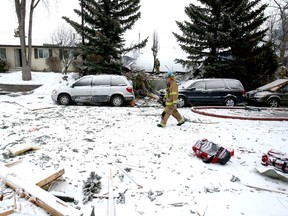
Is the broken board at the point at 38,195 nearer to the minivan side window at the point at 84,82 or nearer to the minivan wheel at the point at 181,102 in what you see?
the minivan side window at the point at 84,82

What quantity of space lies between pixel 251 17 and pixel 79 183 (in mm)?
16918

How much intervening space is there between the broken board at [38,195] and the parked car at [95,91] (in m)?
8.26

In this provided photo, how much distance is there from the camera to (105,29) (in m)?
16.3

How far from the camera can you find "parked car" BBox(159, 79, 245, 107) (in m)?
12.2

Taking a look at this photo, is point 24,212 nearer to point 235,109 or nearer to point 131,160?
point 131,160

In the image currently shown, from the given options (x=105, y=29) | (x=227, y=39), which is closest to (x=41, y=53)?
(x=105, y=29)

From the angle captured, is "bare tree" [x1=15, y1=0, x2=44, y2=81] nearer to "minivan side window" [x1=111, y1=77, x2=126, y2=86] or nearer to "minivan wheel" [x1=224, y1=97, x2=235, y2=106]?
"minivan side window" [x1=111, y1=77, x2=126, y2=86]

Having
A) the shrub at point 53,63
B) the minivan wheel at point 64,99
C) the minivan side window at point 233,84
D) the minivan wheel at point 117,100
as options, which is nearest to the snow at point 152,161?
the minivan wheel at point 64,99

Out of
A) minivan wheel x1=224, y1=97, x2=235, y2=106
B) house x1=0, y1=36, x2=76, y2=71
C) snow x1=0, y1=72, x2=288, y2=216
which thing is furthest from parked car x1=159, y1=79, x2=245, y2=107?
house x1=0, y1=36, x2=76, y2=71

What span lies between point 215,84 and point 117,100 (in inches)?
220

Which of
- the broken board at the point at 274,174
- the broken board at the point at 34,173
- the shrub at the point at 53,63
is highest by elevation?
the shrub at the point at 53,63

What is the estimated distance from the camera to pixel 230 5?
1597cm

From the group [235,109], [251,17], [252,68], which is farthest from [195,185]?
[251,17]

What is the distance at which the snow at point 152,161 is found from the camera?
10.6ft
